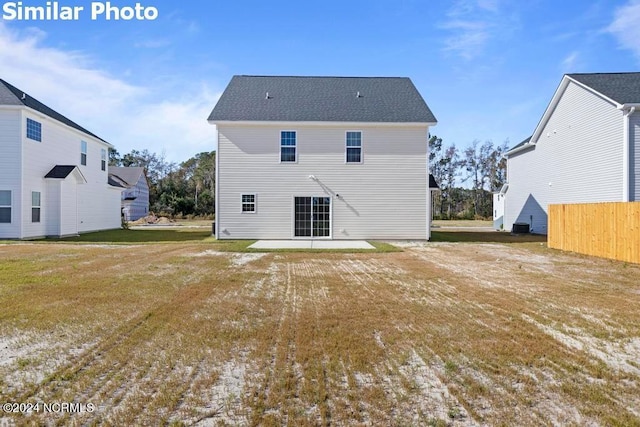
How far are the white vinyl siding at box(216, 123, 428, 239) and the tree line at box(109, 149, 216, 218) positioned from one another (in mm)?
27900

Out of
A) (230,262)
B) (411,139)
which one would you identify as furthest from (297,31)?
(230,262)

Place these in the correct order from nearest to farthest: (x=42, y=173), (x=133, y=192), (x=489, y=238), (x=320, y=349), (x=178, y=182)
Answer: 1. (x=320, y=349)
2. (x=42, y=173)
3. (x=489, y=238)
4. (x=133, y=192)
5. (x=178, y=182)

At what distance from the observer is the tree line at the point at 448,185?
43969mm

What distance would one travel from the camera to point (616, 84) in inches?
669

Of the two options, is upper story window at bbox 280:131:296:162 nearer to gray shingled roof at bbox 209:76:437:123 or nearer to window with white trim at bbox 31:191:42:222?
gray shingled roof at bbox 209:76:437:123

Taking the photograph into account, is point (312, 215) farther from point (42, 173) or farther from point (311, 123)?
point (42, 173)

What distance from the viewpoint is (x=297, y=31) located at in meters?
13.7

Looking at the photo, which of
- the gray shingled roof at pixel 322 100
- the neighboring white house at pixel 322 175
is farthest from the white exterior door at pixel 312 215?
the gray shingled roof at pixel 322 100

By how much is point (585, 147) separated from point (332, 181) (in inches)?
485

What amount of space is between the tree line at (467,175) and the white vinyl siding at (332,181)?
2919 cm

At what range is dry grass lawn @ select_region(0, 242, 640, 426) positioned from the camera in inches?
112

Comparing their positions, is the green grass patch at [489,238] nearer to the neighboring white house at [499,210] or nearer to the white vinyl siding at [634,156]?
the white vinyl siding at [634,156]

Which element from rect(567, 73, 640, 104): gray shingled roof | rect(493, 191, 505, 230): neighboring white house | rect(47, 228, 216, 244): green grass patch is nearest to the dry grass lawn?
rect(47, 228, 216, 244): green grass patch

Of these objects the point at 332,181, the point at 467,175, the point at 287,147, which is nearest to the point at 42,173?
the point at 287,147
